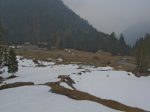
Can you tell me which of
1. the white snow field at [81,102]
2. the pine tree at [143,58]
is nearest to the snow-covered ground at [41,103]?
the white snow field at [81,102]

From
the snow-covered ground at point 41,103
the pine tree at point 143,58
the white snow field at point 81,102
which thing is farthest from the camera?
the pine tree at point 143,58

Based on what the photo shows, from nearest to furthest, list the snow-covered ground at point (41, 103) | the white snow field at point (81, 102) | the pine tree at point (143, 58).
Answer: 1. the snow-covered ground at point (41, 103)
2. the white snow field at point (81, 102)
3. the pine tree at point (143, 58)

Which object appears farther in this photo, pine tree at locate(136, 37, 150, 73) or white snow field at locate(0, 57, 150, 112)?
pine tree at locate(136, 37, 150, 73)

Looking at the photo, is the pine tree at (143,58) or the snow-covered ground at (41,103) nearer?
the snow-covered ground at (41,103)

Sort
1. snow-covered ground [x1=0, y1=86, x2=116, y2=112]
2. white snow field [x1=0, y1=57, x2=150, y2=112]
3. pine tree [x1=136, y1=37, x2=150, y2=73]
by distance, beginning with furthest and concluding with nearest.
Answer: pine tree [x1=136, y1=37, x2=150, y2=73]
white snow field [x1=0, y1=57, x2=150, y2=112]
snow-covered ground [x1=0, y1=86, x2=116, y2=112]

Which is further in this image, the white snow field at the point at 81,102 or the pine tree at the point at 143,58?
the pine tree at the point at 143,58

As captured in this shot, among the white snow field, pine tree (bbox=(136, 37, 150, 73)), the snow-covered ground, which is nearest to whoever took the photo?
the snow-covered ground

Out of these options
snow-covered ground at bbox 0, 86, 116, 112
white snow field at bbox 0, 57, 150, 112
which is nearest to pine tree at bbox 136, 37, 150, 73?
white snow field at bbox 0, 57, 150, 112

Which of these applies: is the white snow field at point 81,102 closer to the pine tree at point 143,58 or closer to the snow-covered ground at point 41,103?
the snow-covered ground at point 41,103

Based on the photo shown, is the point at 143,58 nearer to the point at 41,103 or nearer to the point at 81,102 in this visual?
the point at 81,102

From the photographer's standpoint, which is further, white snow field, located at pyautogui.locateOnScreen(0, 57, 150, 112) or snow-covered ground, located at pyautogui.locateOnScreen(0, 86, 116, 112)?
white snow field, located at pyautogui.locateOnScreen(0, 57, 150, 112)

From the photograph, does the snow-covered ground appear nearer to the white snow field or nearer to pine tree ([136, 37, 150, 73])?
the white snow field

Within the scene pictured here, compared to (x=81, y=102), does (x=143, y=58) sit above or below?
above

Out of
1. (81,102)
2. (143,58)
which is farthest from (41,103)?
(143,58)
